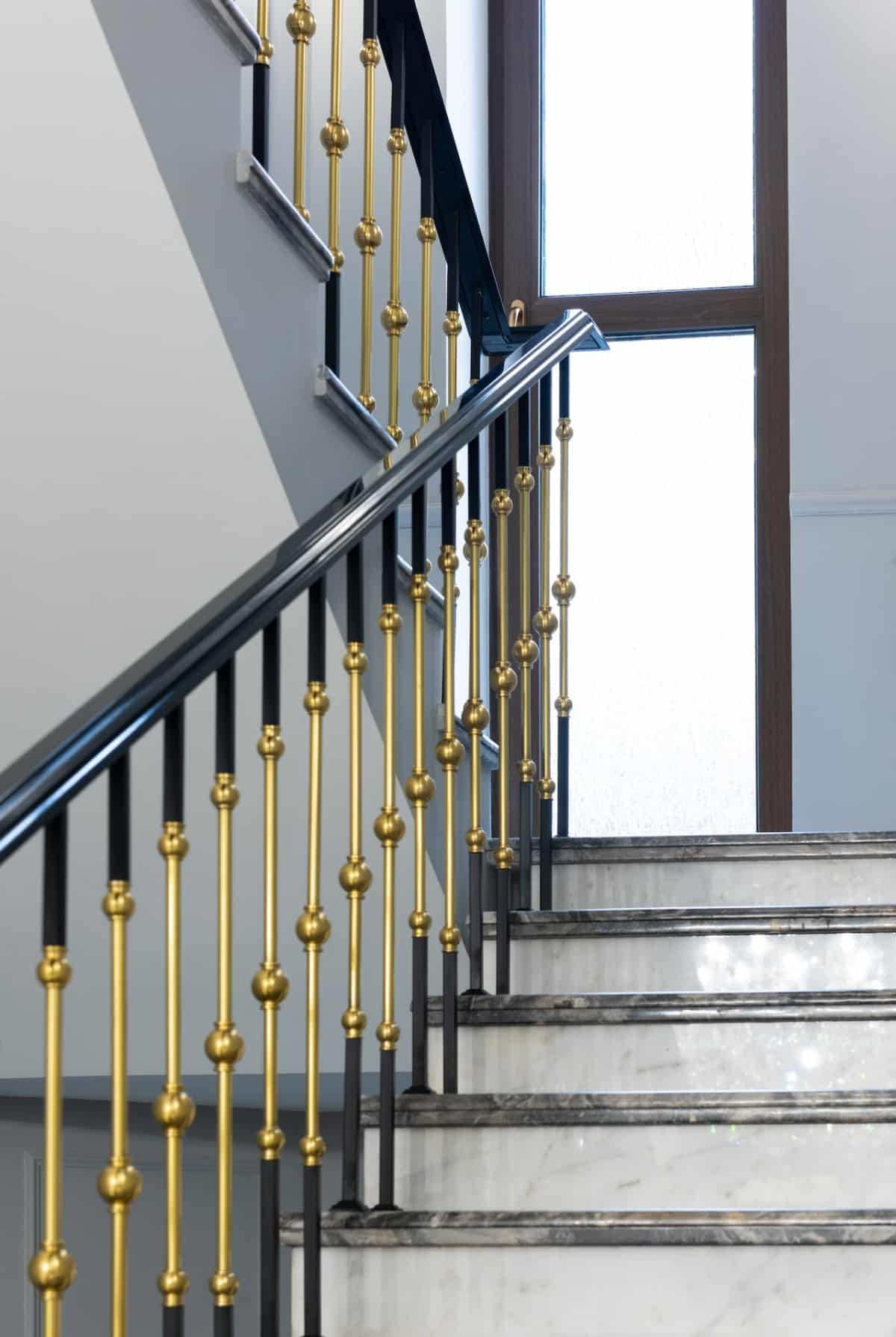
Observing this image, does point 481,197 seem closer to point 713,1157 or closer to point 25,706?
point 25,706

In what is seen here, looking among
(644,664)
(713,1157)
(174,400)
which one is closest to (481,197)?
(644,664)

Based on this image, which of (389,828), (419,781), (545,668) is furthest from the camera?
(545,668)

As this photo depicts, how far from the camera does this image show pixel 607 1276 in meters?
1.67

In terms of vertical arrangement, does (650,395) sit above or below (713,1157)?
above

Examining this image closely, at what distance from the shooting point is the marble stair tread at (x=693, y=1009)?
6.74 ft

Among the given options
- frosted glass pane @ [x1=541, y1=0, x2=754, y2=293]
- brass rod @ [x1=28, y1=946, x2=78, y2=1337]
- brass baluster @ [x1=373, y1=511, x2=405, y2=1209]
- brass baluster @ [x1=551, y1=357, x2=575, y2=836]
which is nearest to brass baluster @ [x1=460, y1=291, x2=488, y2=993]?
brass baluster @ [x1=373, y1=511, x2=405, y2=1209]

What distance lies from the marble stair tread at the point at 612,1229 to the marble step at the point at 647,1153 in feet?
0.41

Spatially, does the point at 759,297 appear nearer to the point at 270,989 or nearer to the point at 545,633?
the point at 545,633

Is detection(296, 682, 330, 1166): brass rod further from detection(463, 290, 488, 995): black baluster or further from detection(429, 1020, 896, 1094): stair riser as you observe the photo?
detection(463, 290, 488, 995): black baluster

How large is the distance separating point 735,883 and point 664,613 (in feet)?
7.22

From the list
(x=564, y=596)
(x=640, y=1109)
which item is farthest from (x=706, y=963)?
(x=564, y=596)

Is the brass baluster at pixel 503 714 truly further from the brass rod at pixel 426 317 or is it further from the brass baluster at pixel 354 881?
the brass baluster at pixel 354 881

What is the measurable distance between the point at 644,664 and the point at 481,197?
1.47 m

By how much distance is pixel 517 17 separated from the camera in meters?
4.91
